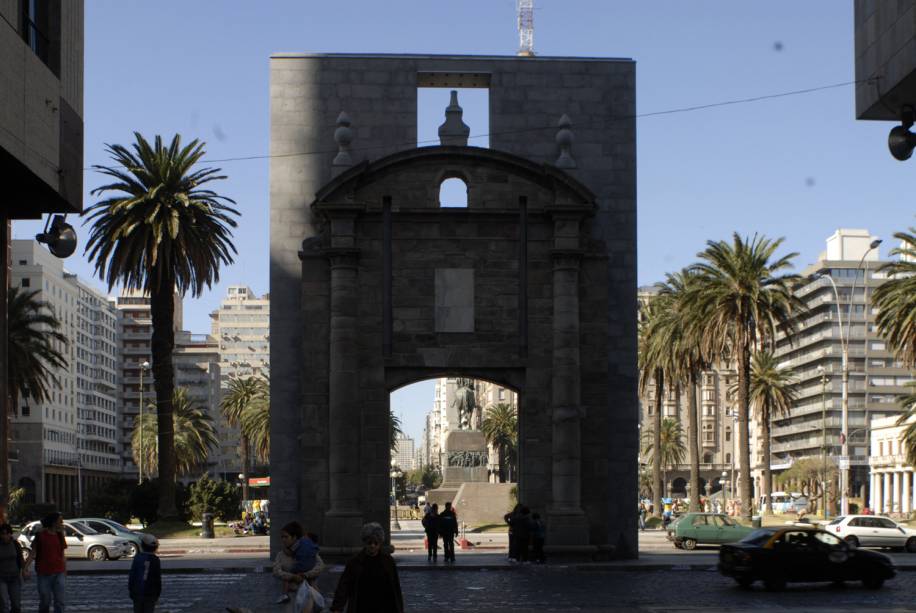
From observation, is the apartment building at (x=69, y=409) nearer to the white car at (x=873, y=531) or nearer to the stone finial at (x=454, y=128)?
the white car at (x=873, y=531)

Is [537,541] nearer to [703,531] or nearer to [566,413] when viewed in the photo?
[566,413]

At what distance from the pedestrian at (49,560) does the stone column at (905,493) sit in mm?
116981

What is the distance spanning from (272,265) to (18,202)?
1566 cm

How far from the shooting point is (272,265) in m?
41.8

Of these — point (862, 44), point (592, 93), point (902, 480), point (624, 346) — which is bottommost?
point (902, 480)

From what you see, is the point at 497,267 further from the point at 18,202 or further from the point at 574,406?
the point at 18,202

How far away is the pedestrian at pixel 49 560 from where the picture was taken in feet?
72.6

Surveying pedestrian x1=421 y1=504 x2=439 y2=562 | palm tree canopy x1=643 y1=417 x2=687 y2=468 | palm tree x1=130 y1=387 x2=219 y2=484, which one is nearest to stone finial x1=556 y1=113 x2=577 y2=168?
pedestrian x1=421 y1=504 x2=439 y2=562

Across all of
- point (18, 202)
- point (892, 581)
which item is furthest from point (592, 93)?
point (18, 202)

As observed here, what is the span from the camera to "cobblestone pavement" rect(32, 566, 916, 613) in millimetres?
26375

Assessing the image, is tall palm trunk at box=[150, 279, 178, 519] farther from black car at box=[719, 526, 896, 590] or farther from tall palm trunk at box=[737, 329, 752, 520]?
black car at box=[719, 526, 896, 590]

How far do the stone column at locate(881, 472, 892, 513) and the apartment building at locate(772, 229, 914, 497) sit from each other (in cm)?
1718

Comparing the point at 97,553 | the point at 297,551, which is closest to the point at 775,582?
the point at 297,551

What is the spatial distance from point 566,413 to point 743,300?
26.9 metres
